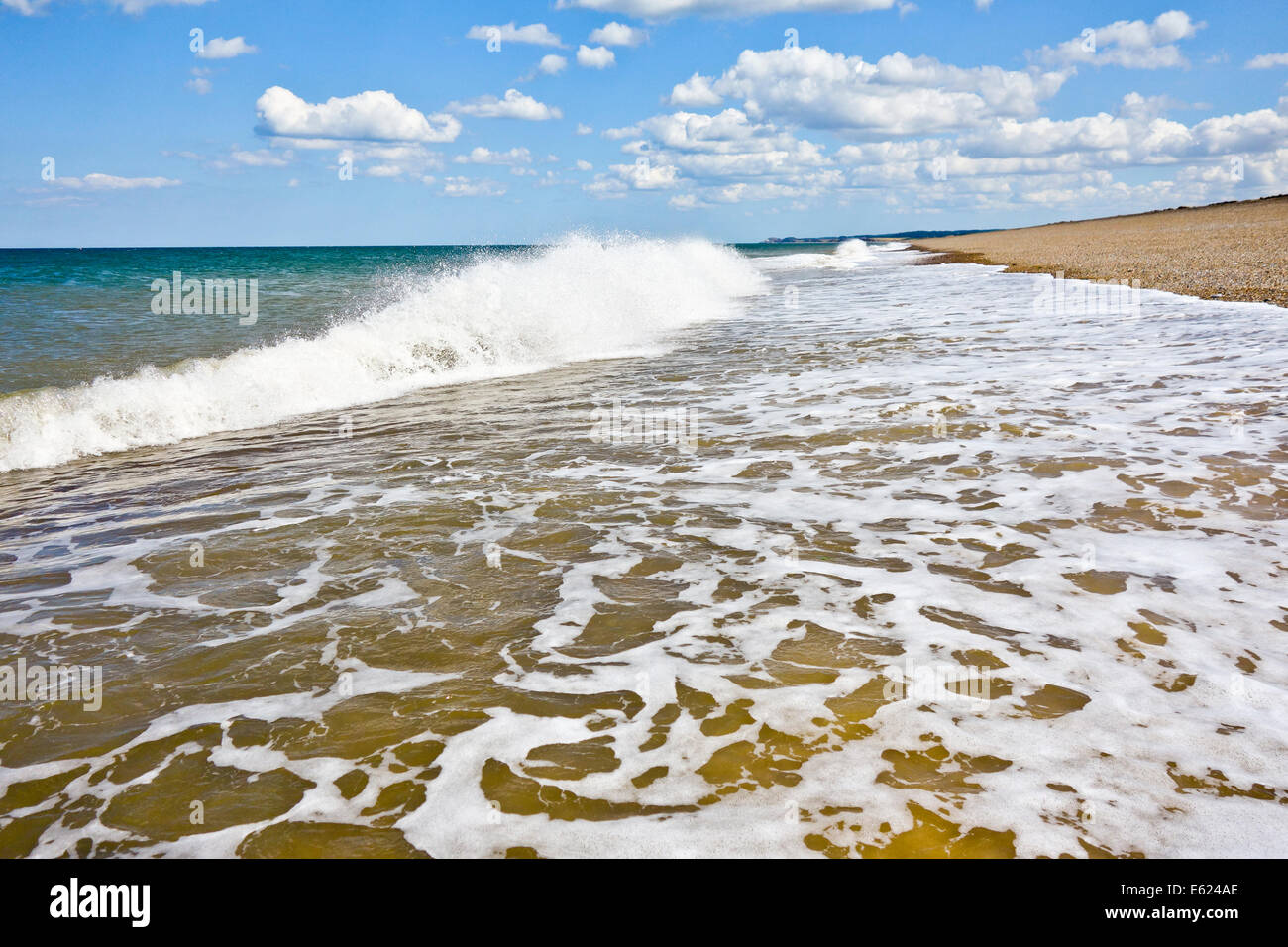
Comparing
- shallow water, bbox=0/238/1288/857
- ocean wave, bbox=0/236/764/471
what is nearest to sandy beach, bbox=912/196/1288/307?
ocean wave, bbox=0/236/764/471

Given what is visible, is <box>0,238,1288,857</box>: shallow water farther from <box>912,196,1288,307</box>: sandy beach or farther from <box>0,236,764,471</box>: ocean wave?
<box>912,196,1288,307</box>: sandy beach

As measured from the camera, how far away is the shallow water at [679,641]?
8.55 feet

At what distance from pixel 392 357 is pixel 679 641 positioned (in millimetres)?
10785

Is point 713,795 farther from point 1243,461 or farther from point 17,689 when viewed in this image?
point 1243,461

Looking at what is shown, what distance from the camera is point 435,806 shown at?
2697 mm

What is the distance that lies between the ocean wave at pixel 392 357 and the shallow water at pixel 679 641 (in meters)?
1.15

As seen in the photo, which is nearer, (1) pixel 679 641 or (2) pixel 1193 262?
(1) pixel 679 641

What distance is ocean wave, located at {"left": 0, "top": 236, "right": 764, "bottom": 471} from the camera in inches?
346

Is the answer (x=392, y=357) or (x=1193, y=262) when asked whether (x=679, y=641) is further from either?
(x=1193, y=262)

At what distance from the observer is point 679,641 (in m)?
3.81

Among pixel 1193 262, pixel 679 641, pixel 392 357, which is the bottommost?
pixel 679 641

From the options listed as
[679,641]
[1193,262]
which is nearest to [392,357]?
[679,641]

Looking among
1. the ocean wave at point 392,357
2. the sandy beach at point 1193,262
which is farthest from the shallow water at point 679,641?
the sandy beach at point 1193,262

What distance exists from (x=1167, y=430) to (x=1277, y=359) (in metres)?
4.63
